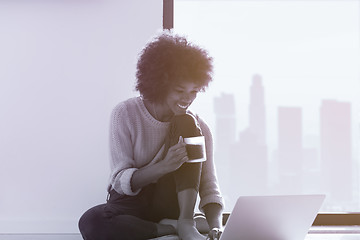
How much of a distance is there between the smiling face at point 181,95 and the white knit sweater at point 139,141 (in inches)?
5.1

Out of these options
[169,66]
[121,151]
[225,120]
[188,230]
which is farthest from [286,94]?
[188,230]

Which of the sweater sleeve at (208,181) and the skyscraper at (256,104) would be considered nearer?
the sweater sleeve at (208,181)

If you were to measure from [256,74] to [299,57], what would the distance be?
0.39m

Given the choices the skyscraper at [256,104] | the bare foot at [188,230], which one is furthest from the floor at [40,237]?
the skyscraper at [256,104]

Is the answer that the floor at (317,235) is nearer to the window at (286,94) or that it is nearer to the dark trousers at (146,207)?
the window at (286,94)

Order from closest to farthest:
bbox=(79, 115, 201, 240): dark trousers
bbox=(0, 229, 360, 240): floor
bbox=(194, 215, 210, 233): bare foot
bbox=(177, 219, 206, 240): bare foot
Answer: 1. bbox=(177, 219, 206, 240): bare foot
2. bbox=(79, 115, 201, 240): dark trousers
3. bbox=(194, 215, 210, 233): bare foot
4. bbox=(0, 229, 360, 240): floor

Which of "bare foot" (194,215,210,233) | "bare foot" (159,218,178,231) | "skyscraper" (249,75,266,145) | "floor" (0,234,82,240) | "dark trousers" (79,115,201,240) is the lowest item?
"floor" (0,234,82,240)

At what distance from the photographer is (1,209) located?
2.97m

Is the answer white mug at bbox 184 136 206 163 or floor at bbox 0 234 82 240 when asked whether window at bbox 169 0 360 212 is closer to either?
floor at bbox 0 234 82 240

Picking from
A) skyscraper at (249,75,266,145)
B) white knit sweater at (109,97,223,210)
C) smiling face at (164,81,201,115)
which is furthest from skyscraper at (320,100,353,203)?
smiling face at (164,81,201,115)

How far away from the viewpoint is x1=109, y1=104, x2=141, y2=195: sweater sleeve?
2070 mm

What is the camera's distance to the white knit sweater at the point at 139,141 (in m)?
2.18

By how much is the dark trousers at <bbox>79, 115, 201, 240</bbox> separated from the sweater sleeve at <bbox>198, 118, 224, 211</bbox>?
16cm

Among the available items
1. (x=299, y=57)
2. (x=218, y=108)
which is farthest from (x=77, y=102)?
(x=299, y=57)
